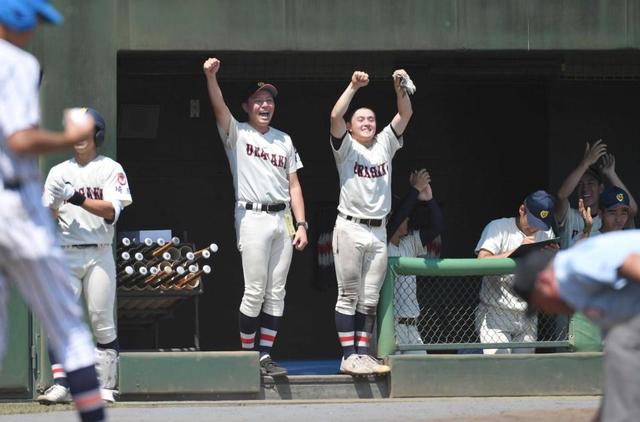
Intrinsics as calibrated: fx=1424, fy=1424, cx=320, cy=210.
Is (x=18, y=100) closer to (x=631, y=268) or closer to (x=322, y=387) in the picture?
(x=631, y=268)

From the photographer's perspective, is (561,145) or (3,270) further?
(561,145)

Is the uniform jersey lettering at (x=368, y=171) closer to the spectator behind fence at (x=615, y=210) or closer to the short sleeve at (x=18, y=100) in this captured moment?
the spectator behind fence at (x=615, y=210)

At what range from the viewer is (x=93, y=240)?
29.5ft

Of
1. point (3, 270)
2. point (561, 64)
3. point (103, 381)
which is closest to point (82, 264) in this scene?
point (103, 381)

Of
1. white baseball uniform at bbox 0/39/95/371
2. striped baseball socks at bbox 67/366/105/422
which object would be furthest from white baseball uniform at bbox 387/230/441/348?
white baseball uniform at bbox 0/39/95/371

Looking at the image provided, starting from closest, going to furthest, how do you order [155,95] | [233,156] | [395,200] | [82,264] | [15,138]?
[15,138] < [82,264] < [233,156] < [395,200] < [155,95]

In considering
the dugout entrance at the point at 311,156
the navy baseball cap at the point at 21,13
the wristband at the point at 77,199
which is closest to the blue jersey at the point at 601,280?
the navy baseball cap at the point at 21,13

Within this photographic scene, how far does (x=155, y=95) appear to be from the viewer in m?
12.0

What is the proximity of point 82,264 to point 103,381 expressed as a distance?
770 mm

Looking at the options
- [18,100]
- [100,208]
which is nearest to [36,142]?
[18,100]

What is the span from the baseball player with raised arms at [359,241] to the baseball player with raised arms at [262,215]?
0.32m

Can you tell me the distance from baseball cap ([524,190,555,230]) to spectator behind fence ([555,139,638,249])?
0.33m

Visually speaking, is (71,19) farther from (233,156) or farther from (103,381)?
(103,381)

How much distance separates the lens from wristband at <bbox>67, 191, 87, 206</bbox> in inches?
339
